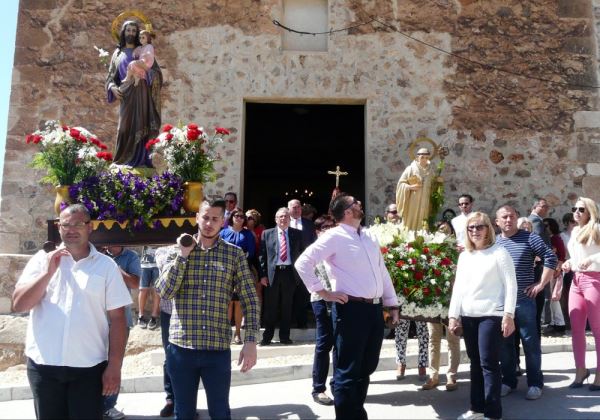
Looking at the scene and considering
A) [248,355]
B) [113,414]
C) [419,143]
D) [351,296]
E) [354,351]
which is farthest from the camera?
[419,143]

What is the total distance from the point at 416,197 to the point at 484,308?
3082 millimetres

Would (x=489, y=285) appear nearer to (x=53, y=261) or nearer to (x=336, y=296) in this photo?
(x=336, y=296)

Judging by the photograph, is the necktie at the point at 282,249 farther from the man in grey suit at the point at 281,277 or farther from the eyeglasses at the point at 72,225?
the eyeglasses at the point at 72,225

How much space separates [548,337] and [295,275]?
3596mm

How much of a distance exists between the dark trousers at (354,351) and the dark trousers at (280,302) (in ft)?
9.79

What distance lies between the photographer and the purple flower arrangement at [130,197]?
16.0ft

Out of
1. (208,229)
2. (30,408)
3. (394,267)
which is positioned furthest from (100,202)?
(394,267)

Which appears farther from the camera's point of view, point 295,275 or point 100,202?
point 295,275

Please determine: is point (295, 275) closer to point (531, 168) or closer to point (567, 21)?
point (531, 168)

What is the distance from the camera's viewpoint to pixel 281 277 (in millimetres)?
7270

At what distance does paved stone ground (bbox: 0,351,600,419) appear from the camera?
4777 millimetres

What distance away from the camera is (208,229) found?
365 cm

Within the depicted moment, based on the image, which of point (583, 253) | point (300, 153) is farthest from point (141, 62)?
point (300, 153)

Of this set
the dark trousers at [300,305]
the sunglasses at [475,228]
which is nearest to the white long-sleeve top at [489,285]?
the sunglasses at [475,228]
